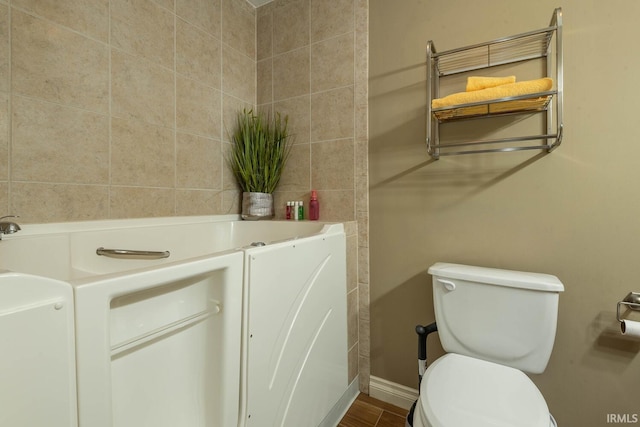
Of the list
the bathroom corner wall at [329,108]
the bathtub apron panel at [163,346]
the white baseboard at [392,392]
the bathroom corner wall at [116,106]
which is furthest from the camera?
the bathroom corner wall at [329,108]

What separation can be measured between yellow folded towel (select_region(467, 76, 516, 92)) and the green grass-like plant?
1.00 meters

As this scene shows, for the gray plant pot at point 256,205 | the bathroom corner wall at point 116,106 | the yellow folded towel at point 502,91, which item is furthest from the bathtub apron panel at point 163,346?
the yellow folded towel at point 502,91

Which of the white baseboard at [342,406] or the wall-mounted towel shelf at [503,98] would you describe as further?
the white baseboard at [342,406]

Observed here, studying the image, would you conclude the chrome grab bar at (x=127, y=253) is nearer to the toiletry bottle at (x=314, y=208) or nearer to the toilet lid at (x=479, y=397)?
the toiletry bottle at (x=314, y=208)

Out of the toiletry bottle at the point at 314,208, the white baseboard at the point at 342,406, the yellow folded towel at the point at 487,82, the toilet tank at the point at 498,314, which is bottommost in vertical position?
the white baseboard at the point at 342,406

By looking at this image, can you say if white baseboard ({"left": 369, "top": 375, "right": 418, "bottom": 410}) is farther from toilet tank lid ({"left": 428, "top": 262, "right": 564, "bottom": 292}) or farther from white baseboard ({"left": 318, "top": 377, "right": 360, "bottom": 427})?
toilet tank lid ({"left": 428, "top": 262, "right": 564, "bottom": 292})

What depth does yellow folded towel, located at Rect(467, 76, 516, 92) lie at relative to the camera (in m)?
1.06

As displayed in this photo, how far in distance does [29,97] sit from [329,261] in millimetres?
1236

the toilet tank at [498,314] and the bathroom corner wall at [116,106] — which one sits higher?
the bathroom corner wall at [116,106]

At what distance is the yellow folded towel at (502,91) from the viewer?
0.98 meters

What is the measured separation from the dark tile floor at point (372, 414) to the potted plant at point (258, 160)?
1113mm

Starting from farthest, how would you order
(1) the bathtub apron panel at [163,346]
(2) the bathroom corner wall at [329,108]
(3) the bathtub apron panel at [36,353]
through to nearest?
(2) the bathroom corner wall at [329,108], (1) the bathtub apron panel at [163,346], (3) the bathtub apron panel at [36,353]

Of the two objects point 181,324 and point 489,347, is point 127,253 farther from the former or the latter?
point 489,347

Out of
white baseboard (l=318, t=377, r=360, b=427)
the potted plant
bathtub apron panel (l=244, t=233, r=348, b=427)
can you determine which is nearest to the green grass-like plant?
the potted plant
